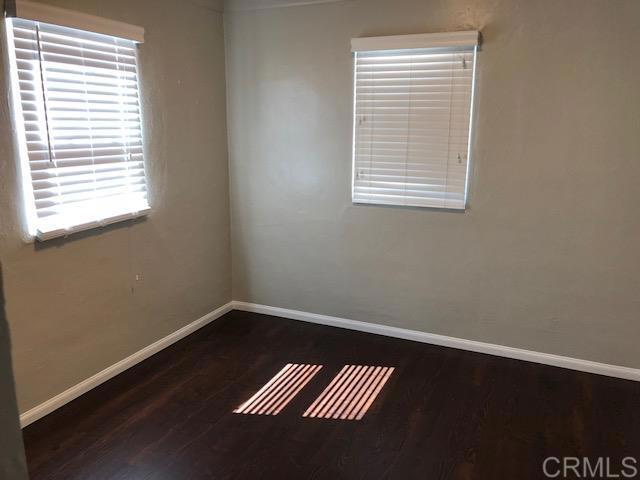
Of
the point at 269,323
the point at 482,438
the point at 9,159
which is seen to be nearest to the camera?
the point at 9,159

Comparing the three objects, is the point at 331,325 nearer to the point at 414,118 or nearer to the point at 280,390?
the point at 280,390

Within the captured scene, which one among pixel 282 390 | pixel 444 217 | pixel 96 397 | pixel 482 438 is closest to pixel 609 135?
pixel 444 217

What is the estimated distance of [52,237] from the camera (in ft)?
8.02

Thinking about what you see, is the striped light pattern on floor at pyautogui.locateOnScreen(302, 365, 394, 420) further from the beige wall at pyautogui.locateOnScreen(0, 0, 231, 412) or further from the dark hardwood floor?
the beige wall at pyautogui.locateOnScreen(0, 0, 231, 412)

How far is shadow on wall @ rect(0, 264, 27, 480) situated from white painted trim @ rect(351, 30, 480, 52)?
276 centimetres

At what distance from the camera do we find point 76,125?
100 inches

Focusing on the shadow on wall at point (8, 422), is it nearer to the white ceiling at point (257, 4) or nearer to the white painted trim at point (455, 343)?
the white painted trim at point (455, 343)

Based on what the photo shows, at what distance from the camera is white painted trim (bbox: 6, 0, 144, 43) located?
2.18 m

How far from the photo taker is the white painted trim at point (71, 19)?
7.14 feet

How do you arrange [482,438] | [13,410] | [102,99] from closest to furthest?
[13,410]
[482,438]
[102,99]

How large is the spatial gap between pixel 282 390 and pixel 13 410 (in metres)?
2.14

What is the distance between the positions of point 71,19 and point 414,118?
6.38 feet

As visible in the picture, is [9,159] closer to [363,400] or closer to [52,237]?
[52,237]

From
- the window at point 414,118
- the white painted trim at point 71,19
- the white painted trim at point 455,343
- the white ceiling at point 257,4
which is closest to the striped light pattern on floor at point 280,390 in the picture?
the white painted trim at point 455,343
